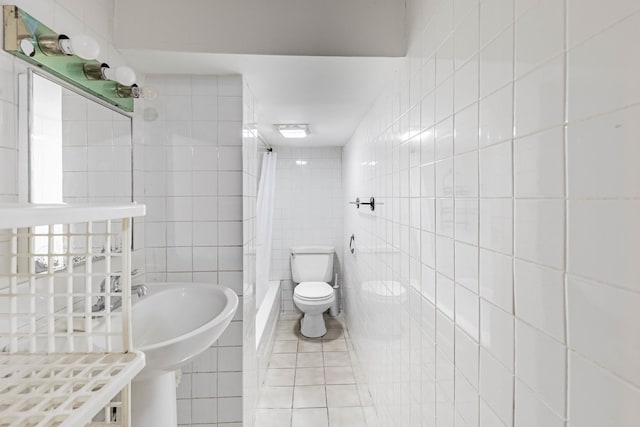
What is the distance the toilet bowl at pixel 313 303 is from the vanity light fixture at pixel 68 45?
8.09 feet

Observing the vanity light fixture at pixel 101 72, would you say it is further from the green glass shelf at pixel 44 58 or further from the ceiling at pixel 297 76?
the ceiling at pixel 297 76

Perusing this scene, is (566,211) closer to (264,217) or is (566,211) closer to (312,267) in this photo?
(264,217)

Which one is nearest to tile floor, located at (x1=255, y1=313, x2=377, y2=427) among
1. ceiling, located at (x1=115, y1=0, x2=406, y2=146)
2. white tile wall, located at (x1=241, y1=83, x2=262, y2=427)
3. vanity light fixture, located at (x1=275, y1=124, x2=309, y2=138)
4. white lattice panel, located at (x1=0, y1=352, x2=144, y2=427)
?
white tile wall, located at (x1=241, y1=83, x2=262, y2=427)

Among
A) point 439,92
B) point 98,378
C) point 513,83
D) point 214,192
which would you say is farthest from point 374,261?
point 98,378

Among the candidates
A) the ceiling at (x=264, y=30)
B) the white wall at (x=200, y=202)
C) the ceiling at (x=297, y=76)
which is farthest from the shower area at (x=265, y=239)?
the ceiling at (x=264, y=30)

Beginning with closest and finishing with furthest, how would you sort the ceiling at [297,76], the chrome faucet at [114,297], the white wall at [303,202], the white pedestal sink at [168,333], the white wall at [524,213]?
the white wall at [524,213], the white pedestal sink at [168,333], the chrome faucet at [114,297], the ceiling at [297,76], the white wall at [303,202]

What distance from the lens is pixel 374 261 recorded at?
2.11 meters

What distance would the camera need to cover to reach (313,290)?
3.20m

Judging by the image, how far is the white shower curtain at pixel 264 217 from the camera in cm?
312

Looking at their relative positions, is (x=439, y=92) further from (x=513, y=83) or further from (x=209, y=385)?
(x=209, y=385)

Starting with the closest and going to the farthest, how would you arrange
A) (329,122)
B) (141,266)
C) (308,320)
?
(141,266) < (329,122) < (308,320)

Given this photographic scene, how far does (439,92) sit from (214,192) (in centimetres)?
119

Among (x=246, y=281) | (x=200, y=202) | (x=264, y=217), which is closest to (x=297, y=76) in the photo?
(x=200, y=202)

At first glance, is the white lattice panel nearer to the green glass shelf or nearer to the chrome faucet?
the chrome faucet
